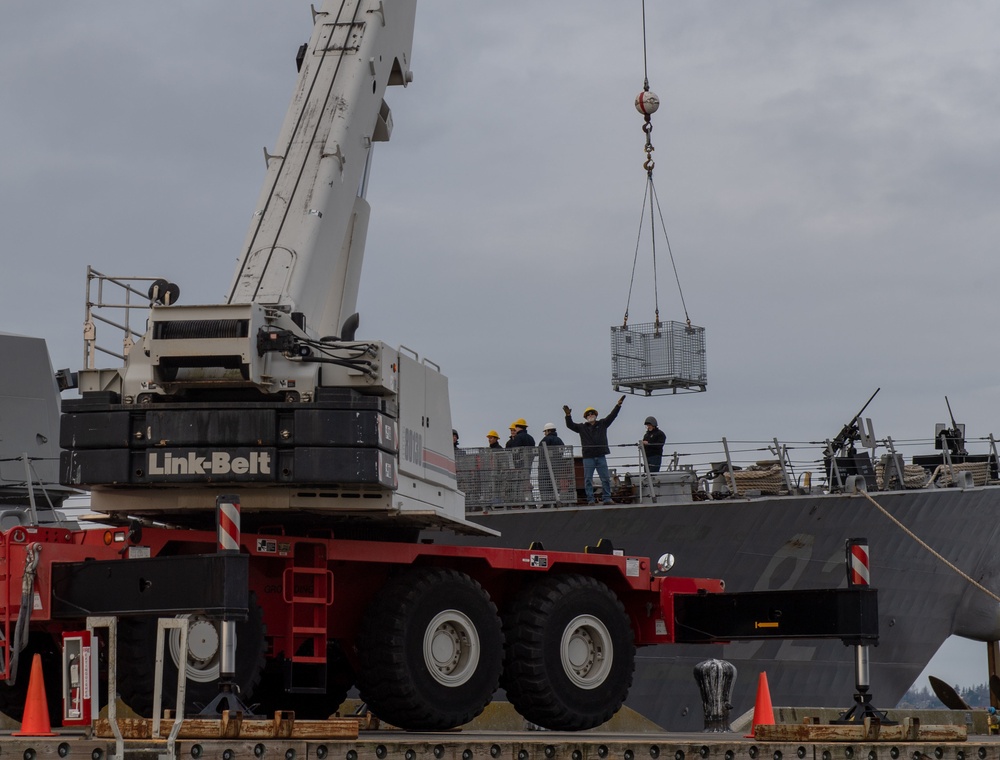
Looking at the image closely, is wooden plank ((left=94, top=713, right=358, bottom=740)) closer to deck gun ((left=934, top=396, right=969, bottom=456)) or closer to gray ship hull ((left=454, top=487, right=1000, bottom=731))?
gray ship hull ((left=454, top=487, right=1000, bottom=731))

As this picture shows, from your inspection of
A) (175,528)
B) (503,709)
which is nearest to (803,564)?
(503,709)

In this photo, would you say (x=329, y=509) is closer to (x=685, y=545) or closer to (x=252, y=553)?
(x=252, y=553)

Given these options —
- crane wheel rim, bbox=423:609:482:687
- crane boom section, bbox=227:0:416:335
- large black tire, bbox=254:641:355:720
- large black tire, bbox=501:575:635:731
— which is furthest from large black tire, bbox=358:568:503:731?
crane boom section, bbox=227:0:416:335

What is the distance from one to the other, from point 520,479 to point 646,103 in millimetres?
5794

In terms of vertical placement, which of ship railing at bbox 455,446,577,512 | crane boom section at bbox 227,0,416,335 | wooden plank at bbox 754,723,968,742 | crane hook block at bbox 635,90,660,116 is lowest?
wooden plank at bbox 754,723,968,742

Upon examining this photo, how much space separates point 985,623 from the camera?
23781 millimetres

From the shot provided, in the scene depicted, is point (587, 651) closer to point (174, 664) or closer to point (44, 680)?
point (174, 664)

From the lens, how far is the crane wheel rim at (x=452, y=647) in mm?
11734

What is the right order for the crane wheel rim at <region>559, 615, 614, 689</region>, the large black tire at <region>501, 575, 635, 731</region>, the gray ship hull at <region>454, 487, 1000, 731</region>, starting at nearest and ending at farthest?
the large black tire at <region>501, 575, 635, 731</region> < the crane wheel rim at <region>559, 615, 614, 689</region> < the gray ship hull at <region>454, 487, 1000, 731</region>

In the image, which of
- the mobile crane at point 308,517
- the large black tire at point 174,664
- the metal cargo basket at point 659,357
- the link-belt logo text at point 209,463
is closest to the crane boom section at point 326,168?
the mobile crane at point 308,517

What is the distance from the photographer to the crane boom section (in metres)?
11.9

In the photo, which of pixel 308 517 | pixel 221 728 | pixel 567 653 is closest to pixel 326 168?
pixel 308 517

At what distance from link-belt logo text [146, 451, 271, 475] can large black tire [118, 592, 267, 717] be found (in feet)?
3.43

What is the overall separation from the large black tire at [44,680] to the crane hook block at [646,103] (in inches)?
536
